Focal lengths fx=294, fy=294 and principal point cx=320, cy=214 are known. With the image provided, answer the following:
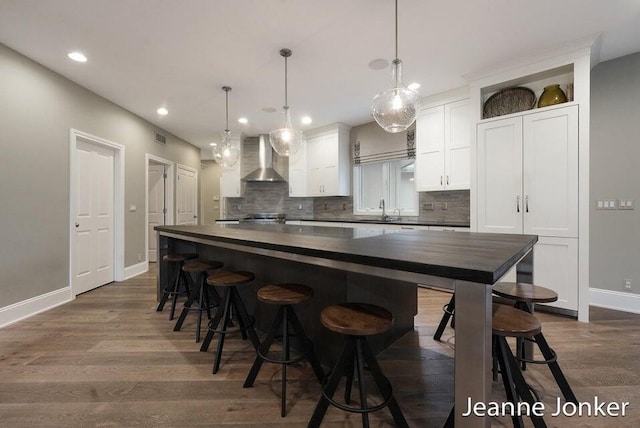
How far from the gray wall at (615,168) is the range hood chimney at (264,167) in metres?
4.69

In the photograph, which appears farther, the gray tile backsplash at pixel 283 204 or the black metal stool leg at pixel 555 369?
the gray tile backsplash at pixel 283 204

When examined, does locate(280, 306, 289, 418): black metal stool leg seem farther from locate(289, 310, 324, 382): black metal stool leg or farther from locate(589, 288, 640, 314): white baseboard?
locate(589, 288, 640, 314): white baseboard

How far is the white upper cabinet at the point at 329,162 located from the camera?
529 centimetres

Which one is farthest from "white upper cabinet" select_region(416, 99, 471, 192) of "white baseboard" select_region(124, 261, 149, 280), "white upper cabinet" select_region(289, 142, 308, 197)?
"white baseboard" select_region(124, 261, 149, 280)

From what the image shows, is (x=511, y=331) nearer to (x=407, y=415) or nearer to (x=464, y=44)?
(x=407, y=415)

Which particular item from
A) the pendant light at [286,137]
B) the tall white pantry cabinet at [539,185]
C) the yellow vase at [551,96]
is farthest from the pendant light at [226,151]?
the yellow vase at [551,96]

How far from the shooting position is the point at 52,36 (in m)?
2.58

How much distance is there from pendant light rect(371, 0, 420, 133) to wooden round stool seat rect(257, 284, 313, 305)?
1.42 m

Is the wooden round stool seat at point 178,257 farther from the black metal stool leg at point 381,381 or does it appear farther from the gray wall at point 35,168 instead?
the black metal stool leg at point 381,381

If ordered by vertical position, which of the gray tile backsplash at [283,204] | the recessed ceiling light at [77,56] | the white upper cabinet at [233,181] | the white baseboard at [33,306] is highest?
the recessed ceiling light at [77,56]

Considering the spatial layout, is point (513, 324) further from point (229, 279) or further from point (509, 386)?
point (229, 279)

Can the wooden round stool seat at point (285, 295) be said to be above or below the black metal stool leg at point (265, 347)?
above

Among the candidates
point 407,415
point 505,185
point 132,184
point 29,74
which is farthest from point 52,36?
point 505,185

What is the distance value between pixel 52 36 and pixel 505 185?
15.0 ft
